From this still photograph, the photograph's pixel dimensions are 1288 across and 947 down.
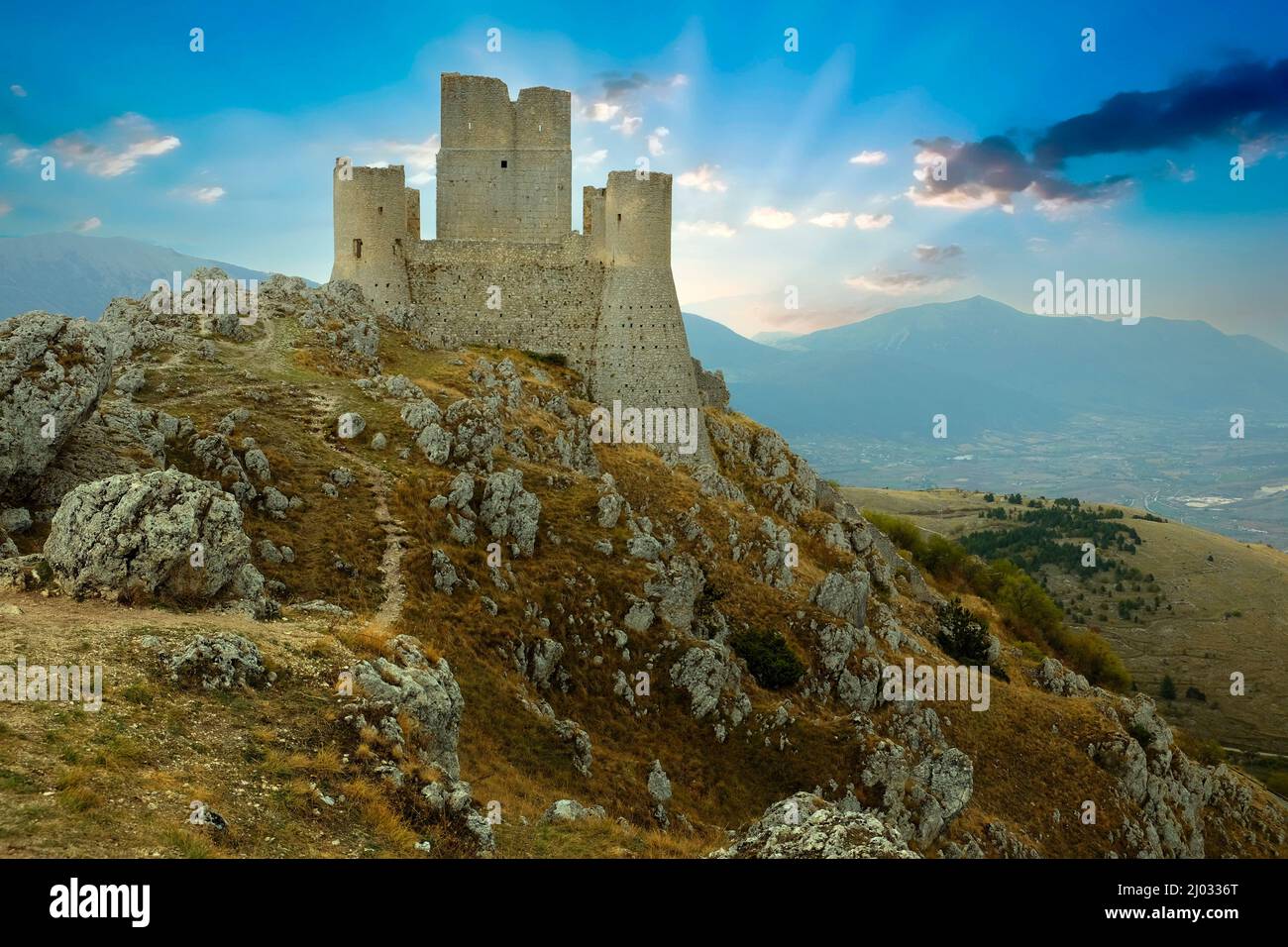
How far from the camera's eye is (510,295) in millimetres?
61250

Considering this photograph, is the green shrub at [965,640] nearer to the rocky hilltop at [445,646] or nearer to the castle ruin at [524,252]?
the rocky hilltop at [445,646]

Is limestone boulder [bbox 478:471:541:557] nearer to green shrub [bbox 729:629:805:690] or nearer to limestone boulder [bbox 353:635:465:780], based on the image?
green shrub [bbox 729:629:805:690]

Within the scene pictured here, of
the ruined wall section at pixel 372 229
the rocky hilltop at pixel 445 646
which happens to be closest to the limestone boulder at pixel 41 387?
the rocky hilltop at pixel 445 646

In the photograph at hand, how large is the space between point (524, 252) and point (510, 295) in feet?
10.4

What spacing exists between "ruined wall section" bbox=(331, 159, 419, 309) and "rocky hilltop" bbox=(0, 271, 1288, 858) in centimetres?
362

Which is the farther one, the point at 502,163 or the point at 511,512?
the point at 502,163

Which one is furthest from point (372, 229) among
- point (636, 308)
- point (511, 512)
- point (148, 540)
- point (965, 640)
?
point (965, 640)

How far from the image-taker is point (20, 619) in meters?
16.2

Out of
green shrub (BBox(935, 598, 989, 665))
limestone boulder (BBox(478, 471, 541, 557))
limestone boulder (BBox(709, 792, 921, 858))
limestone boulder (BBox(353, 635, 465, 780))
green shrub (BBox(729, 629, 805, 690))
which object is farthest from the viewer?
green shrub (BBox(935, 598, 989, 665))

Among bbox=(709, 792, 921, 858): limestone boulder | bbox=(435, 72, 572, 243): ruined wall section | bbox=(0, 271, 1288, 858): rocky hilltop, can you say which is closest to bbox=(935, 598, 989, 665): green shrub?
bbox=(0, 271, 1288, 858): rocky hilltop

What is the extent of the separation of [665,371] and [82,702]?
159 feet

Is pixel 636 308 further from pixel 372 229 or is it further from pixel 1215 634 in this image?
pixel 1215 634

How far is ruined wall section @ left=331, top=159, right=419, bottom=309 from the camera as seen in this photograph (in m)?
57.5
